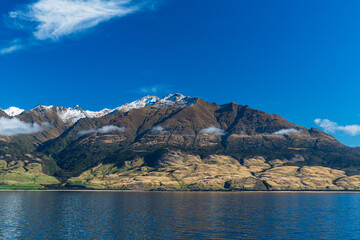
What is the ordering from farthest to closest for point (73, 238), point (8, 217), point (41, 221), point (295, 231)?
point (8, 217) < point (41, 221) < point (295, 231) < point (73, 238)

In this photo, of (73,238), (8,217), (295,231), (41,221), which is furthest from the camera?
(8,217)

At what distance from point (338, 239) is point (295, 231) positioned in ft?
50.9

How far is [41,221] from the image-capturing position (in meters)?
136

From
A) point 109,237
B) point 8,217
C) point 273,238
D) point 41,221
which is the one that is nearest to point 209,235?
point 273,238

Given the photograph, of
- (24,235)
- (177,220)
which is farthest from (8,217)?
(177,220)

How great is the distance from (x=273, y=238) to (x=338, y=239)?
74.4ft

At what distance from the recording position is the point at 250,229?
120m

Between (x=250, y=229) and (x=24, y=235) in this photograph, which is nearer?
(x=24, y=235)

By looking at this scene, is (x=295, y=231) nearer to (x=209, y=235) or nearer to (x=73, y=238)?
(x=209, y=235)

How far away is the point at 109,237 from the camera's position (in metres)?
104

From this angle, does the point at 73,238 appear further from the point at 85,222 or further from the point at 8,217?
the point at 8,217

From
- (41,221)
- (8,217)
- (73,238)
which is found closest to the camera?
(73,238)

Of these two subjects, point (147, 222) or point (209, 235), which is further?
point (147, 222)

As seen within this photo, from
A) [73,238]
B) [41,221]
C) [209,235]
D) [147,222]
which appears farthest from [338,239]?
[41,221]
